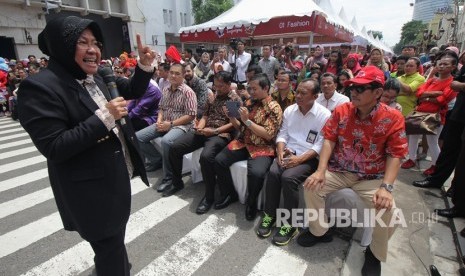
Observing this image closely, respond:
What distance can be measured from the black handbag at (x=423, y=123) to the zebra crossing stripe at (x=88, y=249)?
3.39 m

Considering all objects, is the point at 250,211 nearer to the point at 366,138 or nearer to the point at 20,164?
the point at 366,138

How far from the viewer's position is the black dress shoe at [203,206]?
10.6 ft

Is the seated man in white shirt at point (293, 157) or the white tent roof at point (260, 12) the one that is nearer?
the seated man in white shirt at point (293, 157)

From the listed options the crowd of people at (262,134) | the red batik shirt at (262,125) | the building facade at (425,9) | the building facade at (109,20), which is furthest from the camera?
the building facade at (425,9)

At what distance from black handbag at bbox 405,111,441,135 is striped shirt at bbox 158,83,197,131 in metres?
3.18

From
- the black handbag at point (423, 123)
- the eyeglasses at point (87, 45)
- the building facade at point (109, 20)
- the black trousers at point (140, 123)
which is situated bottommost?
the black trousers at point (140, 123)

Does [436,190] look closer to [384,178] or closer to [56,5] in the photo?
[384,178]

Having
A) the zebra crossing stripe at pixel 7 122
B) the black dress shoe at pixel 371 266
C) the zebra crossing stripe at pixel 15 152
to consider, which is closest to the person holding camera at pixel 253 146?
the black dress shoe at pixel 371 266

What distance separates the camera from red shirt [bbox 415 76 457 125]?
367cm

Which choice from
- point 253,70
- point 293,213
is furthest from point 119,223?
point 253,70

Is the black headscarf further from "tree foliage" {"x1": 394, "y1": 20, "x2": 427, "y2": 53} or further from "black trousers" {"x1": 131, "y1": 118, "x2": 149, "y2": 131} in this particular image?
"tree foliage" {"x1": 394, "y1": 20, "x2": 427, "y2": 53}

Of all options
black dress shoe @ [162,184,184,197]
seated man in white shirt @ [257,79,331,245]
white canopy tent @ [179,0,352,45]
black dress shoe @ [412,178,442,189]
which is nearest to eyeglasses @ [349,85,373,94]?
seated man in white shirt @ [257,79,331,245]

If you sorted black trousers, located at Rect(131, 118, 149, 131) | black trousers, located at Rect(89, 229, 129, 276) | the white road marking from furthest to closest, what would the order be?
the white road marking, black trousers, located at Rect(131, 118, 149, 131), black trousers, located at Rect(89, 229, 129, 276)

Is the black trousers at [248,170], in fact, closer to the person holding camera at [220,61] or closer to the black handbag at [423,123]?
the black handbag at [423,123]
